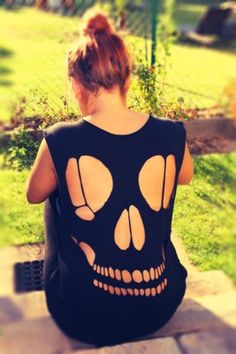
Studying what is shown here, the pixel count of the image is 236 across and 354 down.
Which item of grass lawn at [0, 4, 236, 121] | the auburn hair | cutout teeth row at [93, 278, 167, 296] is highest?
the auburn hair

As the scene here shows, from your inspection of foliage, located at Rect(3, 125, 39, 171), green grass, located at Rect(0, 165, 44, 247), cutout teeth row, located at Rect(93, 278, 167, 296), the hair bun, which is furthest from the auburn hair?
foliage, located at Rect(3, 125, 39, 171)

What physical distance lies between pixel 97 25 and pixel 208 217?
1535 mm

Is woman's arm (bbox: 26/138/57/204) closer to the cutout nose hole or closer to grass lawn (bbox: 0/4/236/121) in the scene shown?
the cutout nose hole

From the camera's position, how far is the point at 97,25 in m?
1.82

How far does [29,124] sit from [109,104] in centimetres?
159

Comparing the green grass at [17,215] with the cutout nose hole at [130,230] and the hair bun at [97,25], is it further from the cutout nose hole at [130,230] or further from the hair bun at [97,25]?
the hair bun at [97,25]

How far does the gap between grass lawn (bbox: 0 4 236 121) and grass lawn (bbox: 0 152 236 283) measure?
521 millimetres

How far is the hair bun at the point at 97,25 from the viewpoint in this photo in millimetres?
1802

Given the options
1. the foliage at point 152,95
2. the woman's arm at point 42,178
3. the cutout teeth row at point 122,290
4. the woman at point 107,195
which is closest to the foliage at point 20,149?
the foliage at point 152,95

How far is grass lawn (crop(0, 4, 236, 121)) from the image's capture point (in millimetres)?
3168

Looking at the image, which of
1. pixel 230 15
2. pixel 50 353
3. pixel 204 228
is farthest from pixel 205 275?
pixel 230 15

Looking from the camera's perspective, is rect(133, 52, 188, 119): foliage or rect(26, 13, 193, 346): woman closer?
rect(26, 13, 193, 346): woman

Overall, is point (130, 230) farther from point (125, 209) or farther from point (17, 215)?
point (17, 215)

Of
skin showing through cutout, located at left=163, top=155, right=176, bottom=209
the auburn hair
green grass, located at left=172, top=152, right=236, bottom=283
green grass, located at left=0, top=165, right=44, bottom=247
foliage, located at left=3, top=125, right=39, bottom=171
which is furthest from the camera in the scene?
foliage, located at left=3, top=125, right=39, bottom=171
